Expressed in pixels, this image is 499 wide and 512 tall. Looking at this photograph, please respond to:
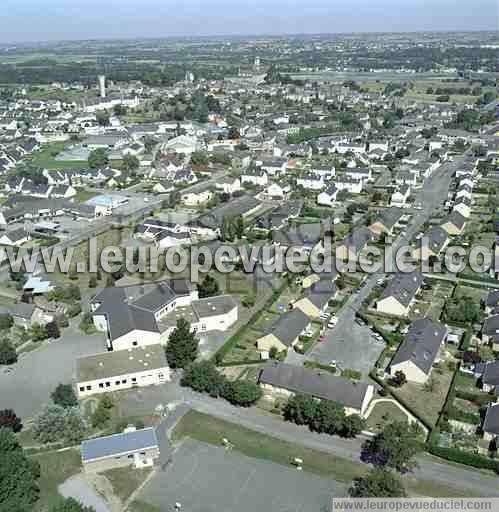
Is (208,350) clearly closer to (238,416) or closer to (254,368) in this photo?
(254,368)

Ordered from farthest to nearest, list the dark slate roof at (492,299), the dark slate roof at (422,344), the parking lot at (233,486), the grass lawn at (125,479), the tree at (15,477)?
the dark slate roof at (492,299) < the dark slate roof at (422,344) < the grass lawn at (125,479) < the parking lot at (233,486) < the tree at (15,477)

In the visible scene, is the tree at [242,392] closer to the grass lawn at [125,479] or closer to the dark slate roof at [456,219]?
the grass lawn at [125,479]

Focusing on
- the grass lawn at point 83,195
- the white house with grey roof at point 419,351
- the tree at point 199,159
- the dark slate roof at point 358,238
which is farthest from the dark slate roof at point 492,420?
the tree at point 199,159

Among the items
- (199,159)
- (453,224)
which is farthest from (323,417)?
(199,159)

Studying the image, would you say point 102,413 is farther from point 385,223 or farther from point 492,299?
point 385,223

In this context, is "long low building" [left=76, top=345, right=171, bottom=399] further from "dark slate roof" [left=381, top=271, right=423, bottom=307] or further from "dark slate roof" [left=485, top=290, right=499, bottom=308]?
"dark slate roof" [left=485, top=290, right=499, bottom=308]

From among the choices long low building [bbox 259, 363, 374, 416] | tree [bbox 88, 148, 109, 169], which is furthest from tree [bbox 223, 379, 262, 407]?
tree [bbox 88, 148, 109, 169]

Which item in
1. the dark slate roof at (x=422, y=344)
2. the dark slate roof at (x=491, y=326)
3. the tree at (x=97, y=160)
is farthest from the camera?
the tree at (x=97, y=160)

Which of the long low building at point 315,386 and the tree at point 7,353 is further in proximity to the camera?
the tree at point 7,353
